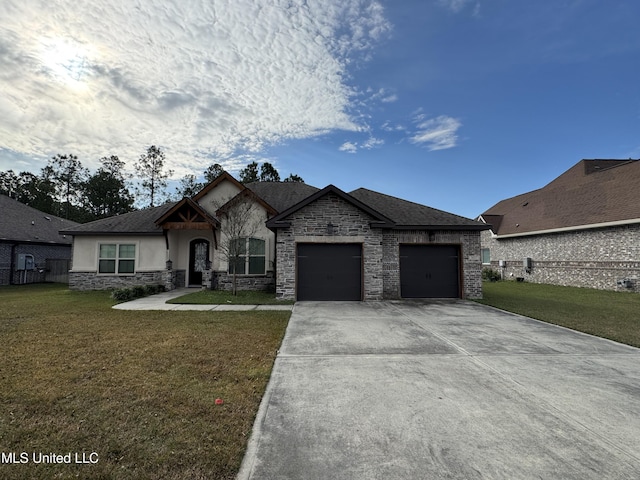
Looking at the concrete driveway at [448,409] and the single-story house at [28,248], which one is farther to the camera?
the single-story house at [28,248]

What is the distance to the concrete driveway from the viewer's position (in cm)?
262

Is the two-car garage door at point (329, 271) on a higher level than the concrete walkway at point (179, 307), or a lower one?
higher

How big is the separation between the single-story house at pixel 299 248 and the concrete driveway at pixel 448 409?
5.58m

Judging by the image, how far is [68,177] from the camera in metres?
42.1

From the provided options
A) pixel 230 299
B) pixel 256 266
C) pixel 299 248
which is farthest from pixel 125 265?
pixel 299 248

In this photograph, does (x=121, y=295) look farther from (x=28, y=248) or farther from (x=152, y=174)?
(x=152, y=174)

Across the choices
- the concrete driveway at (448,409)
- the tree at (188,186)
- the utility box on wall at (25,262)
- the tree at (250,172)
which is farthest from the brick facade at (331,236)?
the tree at (188,186)

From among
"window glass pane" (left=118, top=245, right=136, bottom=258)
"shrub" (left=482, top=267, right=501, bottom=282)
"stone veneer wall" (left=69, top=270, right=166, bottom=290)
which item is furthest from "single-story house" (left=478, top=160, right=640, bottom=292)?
"window glass pane" (left=118, top=245, right=136, bottom=258)

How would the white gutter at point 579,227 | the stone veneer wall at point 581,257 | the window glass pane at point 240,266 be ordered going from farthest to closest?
the stone veneer wall at point 581,257, the white gutter at point 579,227, the window glass pane at point 240,266

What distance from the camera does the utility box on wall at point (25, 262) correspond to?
1866cm

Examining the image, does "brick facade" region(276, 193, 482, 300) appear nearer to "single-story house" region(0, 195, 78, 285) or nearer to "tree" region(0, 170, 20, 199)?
"single-story house" region(0, 195, 78, 285)

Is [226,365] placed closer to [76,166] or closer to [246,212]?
[246,212]

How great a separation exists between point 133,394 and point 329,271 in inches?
359

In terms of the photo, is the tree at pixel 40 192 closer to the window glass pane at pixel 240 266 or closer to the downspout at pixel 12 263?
the downspout at pixel 12 263
